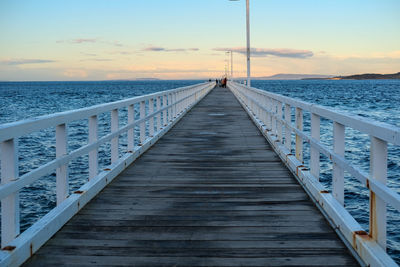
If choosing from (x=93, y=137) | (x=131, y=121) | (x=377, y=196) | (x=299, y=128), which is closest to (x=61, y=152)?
(x=93, y=137)

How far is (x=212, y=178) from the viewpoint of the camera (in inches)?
303

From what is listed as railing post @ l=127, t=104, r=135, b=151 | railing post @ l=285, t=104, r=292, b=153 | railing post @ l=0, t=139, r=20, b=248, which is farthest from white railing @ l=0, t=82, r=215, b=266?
railing post @ l=285, t=104, r=292, b=153

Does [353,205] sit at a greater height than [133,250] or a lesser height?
lesser

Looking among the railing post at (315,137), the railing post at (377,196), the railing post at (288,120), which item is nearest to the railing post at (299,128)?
the railing post at (288,120)

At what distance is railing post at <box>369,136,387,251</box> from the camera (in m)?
3.64

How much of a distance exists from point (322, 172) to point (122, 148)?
10090 mm

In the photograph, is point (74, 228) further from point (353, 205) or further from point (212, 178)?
point (353, 205)

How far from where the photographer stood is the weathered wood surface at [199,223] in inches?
165

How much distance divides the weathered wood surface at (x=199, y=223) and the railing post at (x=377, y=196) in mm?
358

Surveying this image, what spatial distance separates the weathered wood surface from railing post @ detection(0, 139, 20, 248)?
33 cm

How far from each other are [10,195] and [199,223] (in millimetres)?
2093

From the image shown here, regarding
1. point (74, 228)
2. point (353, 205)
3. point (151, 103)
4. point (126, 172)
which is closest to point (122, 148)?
point (151, 103)

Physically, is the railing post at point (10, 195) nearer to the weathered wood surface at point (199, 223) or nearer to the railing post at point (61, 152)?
the weathered wood surface at point (199, 223)

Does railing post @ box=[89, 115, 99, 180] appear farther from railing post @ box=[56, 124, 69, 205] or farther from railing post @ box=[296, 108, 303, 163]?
railing post @ box=[296, 108, 303, 163]
